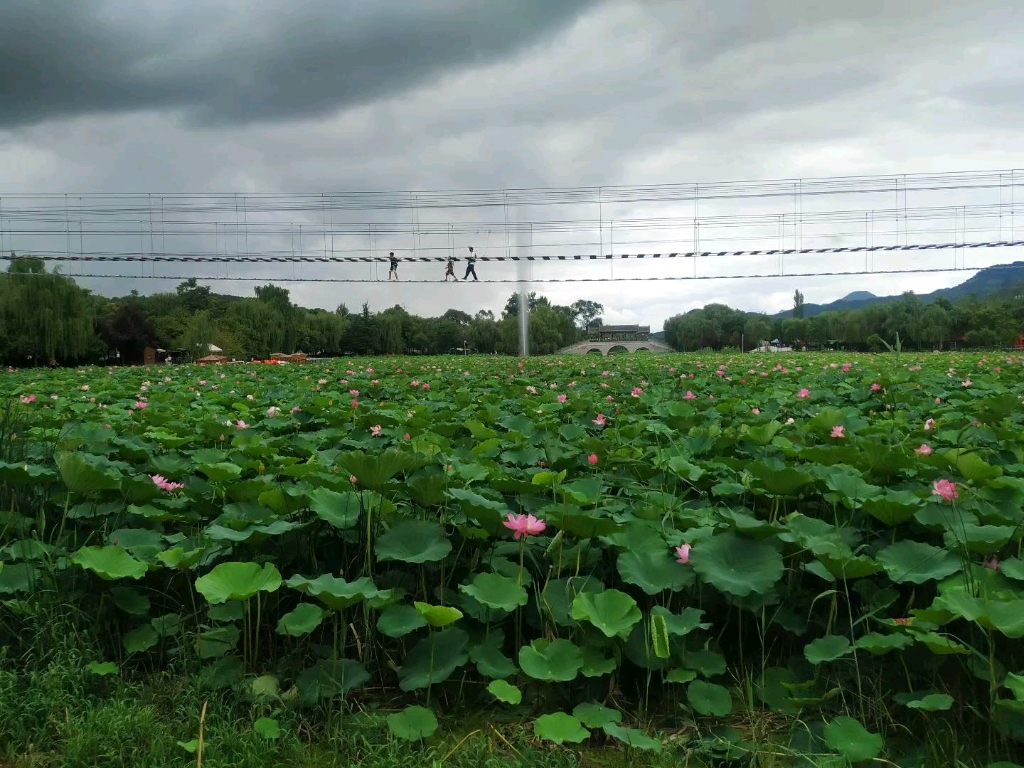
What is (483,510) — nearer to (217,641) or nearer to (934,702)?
(217,641)

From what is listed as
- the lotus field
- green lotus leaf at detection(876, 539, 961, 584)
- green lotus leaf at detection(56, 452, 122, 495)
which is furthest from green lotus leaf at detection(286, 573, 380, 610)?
green lotus leaf at detection(876, 539, 961, 584)

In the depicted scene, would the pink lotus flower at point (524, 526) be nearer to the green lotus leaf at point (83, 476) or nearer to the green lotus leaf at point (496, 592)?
the green lotus leaf at point (496, 592)

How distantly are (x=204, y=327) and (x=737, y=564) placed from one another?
141 feet

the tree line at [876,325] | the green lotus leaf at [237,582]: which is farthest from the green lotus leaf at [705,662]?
the tree line at [876,325]

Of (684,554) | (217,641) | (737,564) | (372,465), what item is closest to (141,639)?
(217,641)

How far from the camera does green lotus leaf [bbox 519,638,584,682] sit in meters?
1.41

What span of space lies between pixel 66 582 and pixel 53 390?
5.68 m

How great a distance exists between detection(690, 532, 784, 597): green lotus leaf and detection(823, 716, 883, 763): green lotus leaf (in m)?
0.28

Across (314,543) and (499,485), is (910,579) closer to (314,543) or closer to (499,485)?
(499,485)

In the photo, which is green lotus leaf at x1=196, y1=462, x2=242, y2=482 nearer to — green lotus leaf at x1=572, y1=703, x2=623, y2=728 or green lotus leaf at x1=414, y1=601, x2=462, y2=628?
green lotus leaf at x1=414, y1=601, x2=462, y2=628

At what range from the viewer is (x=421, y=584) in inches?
70.7

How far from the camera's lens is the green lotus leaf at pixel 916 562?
152 centimetres

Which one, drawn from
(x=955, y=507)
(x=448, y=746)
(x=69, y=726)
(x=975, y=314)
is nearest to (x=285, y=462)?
(x=69, y=726)

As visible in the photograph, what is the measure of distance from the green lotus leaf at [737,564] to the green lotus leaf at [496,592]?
0.40m
